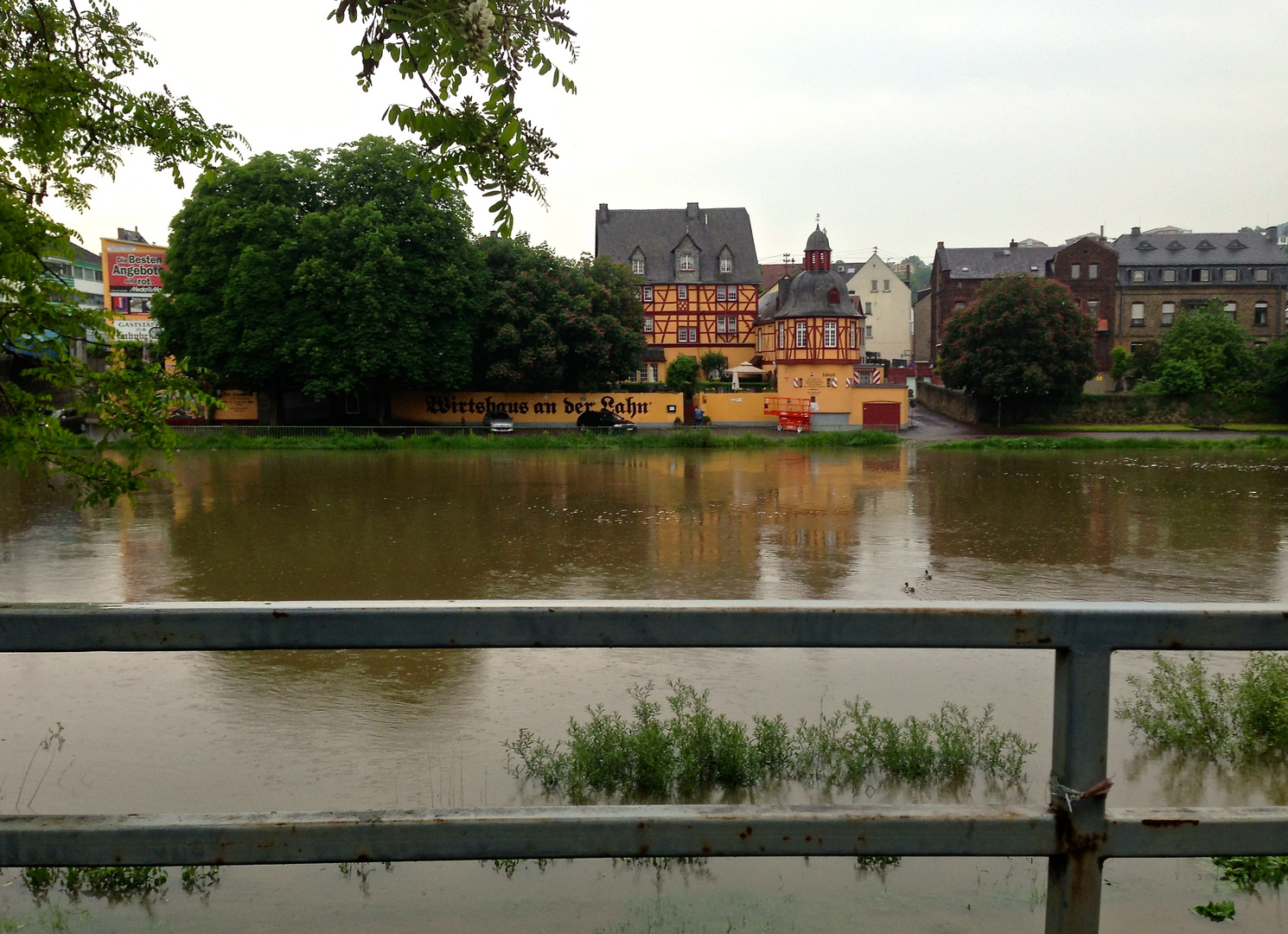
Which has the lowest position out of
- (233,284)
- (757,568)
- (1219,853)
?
(757,568)

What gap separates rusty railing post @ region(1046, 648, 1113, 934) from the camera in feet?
8.15

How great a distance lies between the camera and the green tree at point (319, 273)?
1716 inches

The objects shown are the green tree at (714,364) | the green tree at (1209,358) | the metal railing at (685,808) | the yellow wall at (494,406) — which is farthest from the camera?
the green tree at (714,364)

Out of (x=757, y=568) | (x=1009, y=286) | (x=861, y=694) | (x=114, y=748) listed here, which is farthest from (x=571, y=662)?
(x=1009, y=286)

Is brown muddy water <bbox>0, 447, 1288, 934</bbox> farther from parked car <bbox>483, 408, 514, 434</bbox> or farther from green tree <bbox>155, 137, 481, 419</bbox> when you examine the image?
parked car <bbox>483, 408, 514, 434</bbox>

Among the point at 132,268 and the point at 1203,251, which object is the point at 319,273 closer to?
the point at 132,268

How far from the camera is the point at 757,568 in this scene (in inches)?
597

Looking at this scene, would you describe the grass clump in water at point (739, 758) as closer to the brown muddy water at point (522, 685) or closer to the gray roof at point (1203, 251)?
the brown muddy water at point (522, 685)

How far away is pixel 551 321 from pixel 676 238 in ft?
78.9

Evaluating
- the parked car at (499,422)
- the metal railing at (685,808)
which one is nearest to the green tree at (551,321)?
the parked car at (499,422)

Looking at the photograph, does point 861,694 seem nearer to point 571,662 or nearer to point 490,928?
point 571,662

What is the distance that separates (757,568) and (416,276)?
3395 cm

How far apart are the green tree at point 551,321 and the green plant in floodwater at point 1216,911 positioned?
1830 inches

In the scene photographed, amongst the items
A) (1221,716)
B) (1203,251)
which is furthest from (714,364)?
(1221,716)
